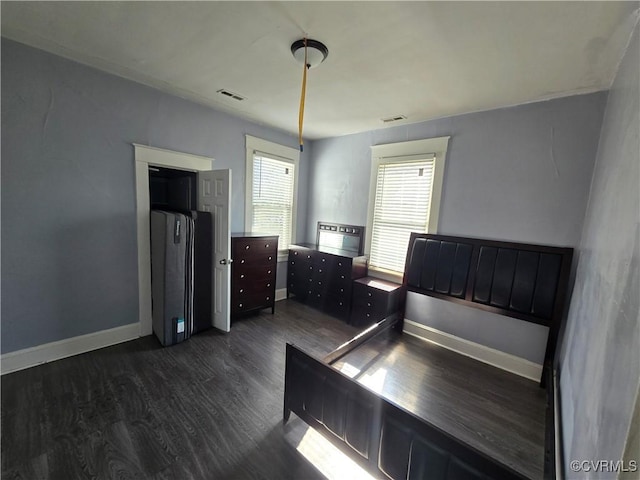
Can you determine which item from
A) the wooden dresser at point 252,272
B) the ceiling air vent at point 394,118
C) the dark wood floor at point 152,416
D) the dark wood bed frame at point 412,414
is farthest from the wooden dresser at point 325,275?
the ceiling air vent at point 394,118

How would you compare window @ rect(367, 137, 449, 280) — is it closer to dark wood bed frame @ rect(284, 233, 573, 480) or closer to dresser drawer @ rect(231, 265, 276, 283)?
dark wood bed frame @ rect(284, 233, 573, 480)

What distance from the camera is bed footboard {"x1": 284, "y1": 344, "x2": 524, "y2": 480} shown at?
1.04 meters

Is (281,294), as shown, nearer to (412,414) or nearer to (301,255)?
(301,255)

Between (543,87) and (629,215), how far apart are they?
70.1 inches

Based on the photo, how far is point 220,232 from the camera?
289 cm

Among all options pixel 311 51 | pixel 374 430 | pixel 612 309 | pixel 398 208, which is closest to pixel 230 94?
pixel 311 51

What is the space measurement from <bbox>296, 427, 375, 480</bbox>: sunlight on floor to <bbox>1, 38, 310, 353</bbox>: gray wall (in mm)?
2272

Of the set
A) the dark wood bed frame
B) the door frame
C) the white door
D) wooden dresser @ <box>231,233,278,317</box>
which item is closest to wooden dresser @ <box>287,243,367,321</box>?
wooden dresser @ <box>231,233,278,317</box>

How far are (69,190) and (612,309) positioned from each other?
3.68 m

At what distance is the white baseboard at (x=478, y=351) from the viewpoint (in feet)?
8.09

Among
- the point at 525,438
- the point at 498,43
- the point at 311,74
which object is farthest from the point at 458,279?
the point at 311,74

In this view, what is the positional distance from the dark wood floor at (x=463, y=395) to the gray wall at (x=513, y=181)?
369 mm

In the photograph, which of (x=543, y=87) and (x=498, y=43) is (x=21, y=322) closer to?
(x=498, y=43)

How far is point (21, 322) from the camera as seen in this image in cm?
215
